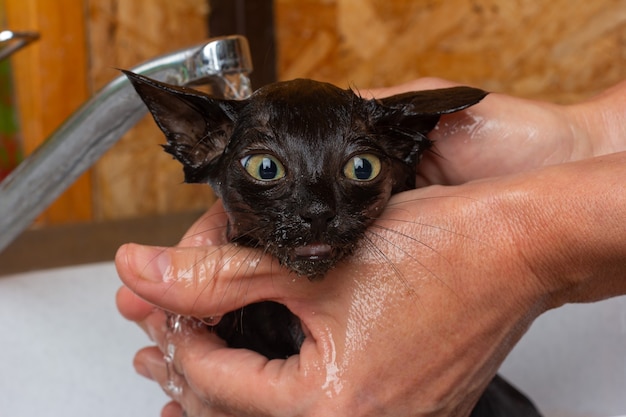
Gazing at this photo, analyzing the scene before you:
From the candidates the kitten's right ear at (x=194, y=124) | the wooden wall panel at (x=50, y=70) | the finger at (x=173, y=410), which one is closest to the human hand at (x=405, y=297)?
the kitten's right ear at (x=194, y=124)

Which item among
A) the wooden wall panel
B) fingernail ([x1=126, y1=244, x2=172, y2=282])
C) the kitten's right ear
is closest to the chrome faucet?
the kitten's right ear

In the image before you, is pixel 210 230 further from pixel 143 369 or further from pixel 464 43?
pixel 464 43

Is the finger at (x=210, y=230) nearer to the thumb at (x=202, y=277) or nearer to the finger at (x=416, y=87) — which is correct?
the thumb at (x=202, y=277)

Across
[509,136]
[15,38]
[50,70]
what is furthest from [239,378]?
[50,70]

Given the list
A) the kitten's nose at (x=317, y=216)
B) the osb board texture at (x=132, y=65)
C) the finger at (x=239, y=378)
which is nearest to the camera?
the kitten's nose at (x=317, y=216)

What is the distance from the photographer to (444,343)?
0.81m

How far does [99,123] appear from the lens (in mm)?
1011

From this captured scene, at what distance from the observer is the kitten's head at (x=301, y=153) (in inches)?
28.9

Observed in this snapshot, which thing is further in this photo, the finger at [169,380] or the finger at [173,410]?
the finger at [173,410]

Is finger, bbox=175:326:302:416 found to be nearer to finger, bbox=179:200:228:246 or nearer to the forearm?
finger, bbox=179:200:228:246

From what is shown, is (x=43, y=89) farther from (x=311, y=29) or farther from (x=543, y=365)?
(x=543, y=365)

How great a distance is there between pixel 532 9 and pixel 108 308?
4.68 ft

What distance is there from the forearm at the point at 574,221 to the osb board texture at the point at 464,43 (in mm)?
1308

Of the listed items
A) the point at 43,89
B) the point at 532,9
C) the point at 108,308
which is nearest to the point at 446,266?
the point at 108,308
